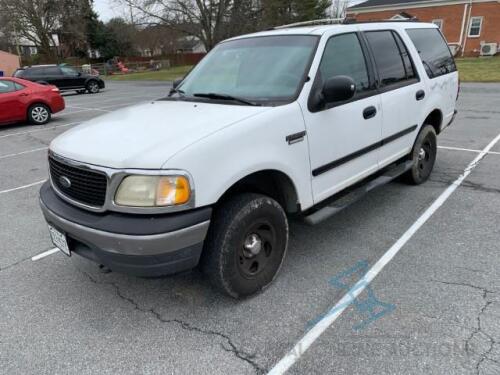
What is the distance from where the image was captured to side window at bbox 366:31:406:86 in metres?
3.91

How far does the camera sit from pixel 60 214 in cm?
272

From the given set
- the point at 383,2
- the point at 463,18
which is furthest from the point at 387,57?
the point at 383,2

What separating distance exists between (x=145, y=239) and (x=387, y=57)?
10.3ft

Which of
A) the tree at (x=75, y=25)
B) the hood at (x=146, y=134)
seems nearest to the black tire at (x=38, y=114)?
the hood at (x=146, y=134)

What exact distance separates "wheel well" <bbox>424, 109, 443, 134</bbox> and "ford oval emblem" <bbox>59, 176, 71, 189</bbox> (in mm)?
4201

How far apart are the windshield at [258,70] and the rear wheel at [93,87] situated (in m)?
20.5

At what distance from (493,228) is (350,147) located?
Answer: 1.73 metres

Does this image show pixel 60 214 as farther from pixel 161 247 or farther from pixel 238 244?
pixel 238 244

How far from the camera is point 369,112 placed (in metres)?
3.63

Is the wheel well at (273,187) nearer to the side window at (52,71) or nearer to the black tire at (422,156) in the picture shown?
the black tire at (422,156)

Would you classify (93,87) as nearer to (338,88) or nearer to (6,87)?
(6,87)

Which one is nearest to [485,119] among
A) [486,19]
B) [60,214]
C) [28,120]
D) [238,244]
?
[238,244]

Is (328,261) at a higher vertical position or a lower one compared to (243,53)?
lower

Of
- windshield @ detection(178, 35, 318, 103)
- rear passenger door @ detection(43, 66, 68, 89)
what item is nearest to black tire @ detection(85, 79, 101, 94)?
rear passenger door @ detection(43, 66, 68, 89)
